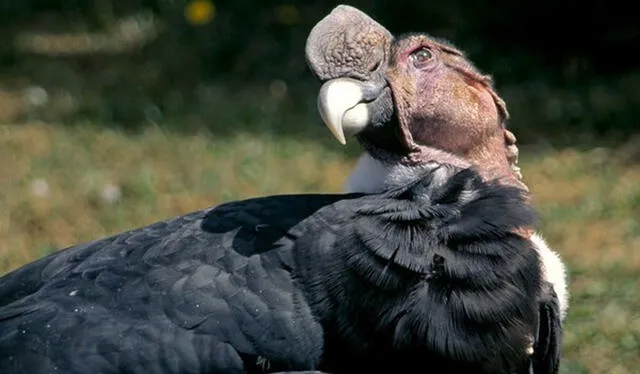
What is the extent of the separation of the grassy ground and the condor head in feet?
5.60

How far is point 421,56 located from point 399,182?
360 millimetres

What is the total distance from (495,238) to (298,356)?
0.60 metres

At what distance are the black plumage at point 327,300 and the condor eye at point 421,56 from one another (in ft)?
1.07

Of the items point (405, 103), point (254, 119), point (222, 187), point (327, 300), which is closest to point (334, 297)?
point (327, 300)

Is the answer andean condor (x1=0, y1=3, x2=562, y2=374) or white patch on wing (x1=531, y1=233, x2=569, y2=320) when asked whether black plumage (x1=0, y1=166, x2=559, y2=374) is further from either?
white patch on wing (x1=531, y1=233, x2=569, y2=320)

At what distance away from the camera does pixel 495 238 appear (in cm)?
357

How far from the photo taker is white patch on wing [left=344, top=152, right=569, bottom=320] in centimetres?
372

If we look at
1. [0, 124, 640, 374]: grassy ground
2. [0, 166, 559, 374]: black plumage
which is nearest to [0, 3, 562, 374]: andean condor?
[0, 166, 559, 374]: black plumage

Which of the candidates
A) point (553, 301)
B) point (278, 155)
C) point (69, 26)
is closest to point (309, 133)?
point (278, 155)

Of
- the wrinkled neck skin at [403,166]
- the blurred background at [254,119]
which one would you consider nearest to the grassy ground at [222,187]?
the blurred background at [254,119]

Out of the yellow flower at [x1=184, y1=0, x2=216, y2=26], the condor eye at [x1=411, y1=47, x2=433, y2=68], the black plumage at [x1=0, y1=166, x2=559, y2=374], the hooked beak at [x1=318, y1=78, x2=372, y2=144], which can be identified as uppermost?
the yellow flower at [x1=184, y1=0, x2=216, y2=26]

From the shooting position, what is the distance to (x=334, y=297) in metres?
3.50

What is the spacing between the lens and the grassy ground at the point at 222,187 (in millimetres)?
5891

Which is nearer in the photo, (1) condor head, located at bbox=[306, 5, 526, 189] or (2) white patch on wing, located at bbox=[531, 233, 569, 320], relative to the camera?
(1) condor head, located at bbox=[306, 5, 526, 189]
